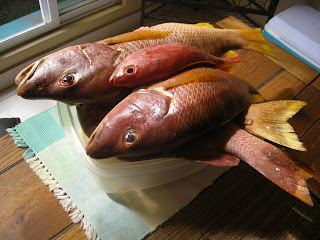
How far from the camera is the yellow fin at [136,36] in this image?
27.4 inches

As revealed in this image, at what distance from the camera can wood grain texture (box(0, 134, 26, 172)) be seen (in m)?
0.84

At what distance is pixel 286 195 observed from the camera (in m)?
0.81

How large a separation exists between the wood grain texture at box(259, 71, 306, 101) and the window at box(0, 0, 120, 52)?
811 millimetres

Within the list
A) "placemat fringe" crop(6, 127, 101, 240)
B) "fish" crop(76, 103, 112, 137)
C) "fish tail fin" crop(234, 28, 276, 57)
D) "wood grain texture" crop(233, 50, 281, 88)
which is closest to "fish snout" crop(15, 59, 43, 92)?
"fish" crop(76, 103, 112, 137)

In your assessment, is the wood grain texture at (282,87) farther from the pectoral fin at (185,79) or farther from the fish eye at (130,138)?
the fish eye at (130,138)

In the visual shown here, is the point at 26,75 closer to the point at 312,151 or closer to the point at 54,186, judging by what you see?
the point at 54,186

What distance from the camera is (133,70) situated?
0.61 meters

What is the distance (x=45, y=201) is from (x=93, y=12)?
883mm

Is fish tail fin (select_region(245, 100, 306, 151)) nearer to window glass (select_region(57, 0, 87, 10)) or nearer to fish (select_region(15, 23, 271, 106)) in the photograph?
fish (select_region(15, 23, 271, 106))

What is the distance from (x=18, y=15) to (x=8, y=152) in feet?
2.07

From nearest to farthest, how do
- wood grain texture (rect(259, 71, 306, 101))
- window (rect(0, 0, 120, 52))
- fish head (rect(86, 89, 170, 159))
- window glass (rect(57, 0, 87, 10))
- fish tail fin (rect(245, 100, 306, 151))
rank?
fish head (rect(86, 89, 170, 159))
fish tail fin (rect(245, 100, 306, 151))
wood grain texture (rect(259, 71, 306, 101))
window (rect(0, 0, 120, 52))
window glass (rect(57, 0, 87, 10))

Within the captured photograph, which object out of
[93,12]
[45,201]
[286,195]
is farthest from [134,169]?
[93,12]

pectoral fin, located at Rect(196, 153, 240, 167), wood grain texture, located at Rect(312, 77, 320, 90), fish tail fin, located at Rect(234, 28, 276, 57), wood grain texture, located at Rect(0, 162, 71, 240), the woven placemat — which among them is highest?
fish tail fin, located at Rect(234, 28, 276, 57)

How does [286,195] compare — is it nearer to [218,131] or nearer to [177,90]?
[218,131]
